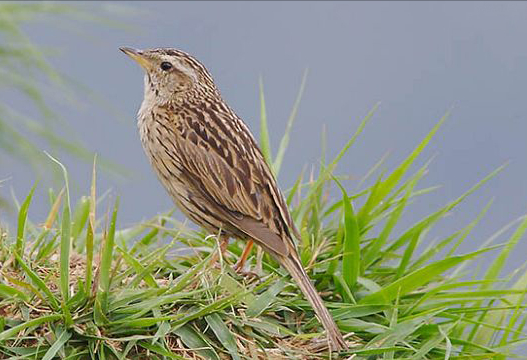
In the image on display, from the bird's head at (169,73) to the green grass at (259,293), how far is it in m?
0.58

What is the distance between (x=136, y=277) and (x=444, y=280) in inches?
56.1

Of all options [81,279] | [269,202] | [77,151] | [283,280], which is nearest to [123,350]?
[81,279]

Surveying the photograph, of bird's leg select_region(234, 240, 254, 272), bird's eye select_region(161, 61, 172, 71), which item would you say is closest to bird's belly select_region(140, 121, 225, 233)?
bird's leg select_region(234, 240, 254, 272)

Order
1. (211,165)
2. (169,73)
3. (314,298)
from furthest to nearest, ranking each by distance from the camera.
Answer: (169,73) < (211,165) < (314,298)

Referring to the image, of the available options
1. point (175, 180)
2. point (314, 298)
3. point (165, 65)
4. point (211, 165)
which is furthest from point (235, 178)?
point (165, 65)

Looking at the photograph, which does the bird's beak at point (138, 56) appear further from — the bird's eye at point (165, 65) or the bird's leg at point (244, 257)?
the bird's leg at point (244, 257)

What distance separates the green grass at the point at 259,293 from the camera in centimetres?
392

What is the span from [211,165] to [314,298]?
917mm

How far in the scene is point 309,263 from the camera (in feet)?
15.5

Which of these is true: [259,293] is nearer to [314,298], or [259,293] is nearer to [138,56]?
[314,298]

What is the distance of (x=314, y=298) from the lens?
4.31 metres

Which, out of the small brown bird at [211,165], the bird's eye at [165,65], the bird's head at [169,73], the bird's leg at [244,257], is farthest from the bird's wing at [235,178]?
the bird's eye at [165,65]

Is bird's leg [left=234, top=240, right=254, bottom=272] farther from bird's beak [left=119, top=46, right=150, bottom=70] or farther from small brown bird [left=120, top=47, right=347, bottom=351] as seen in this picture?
bird's beak [left=119, top=46, right=150, bottom=70]

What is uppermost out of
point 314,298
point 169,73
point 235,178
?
point 169,73
